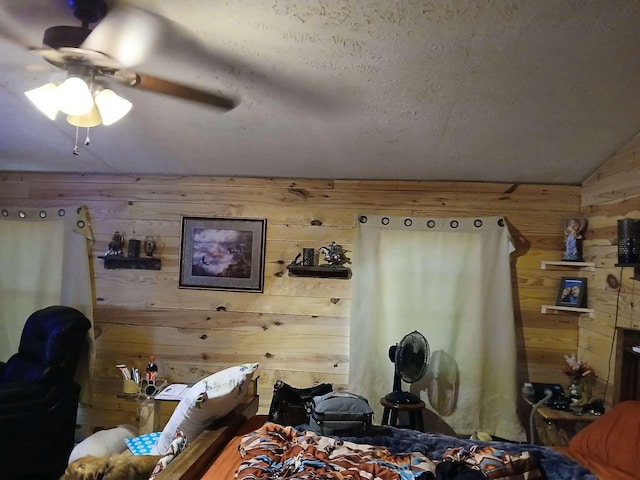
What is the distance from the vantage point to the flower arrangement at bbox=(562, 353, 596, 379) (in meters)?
3.09

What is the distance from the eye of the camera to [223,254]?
3.78m

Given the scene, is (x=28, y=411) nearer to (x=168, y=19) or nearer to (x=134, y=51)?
(x=134, y=51)

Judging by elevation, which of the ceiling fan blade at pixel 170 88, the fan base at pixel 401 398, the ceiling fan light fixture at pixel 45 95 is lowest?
the fan base at pixel 401 398

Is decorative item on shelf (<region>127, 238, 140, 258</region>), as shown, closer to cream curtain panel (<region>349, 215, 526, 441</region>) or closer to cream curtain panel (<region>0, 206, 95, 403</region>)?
cream curtain panel (<region>0, 206, 95, 403</region>)

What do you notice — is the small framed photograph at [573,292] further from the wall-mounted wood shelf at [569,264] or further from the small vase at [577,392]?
the small vase at [577,392]

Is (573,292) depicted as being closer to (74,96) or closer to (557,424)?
(557,424)

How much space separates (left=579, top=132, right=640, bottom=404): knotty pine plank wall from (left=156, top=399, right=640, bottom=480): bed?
0.71 metres

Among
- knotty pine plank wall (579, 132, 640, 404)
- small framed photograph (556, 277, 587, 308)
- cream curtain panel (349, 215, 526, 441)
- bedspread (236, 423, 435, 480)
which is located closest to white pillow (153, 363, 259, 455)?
bedspread (236, 423, 435, 480)

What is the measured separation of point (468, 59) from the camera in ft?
6.89

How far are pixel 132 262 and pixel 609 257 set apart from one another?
3293 mm

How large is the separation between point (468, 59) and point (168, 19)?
48.2 inches

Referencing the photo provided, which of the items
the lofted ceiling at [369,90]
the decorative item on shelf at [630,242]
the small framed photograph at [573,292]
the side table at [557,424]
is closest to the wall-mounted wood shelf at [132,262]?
the lofted ceiling at [369,90]

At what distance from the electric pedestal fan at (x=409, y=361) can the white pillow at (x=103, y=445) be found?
61.6 inches

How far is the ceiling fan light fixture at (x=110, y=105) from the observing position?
1965 mm
